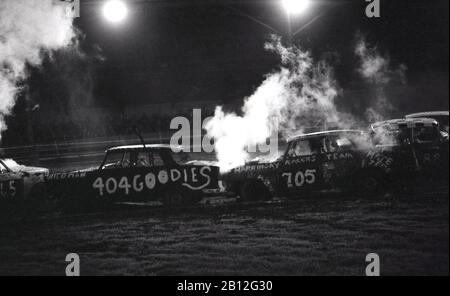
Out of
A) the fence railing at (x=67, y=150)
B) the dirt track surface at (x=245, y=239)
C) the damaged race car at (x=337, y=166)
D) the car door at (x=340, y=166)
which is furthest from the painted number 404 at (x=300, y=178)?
the fence railing at (x=67, y=150)

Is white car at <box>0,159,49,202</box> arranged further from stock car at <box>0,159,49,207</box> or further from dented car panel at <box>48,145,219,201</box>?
dented car panel at <box>48,145,219,201</box>

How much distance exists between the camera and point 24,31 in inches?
447

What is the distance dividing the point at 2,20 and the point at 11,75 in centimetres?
157

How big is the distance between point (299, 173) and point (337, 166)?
708 millimetres

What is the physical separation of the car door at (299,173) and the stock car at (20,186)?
475cm

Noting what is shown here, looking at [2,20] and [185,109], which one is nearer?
[2,20]

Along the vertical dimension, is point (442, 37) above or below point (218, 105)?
above

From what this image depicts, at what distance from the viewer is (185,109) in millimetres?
22375

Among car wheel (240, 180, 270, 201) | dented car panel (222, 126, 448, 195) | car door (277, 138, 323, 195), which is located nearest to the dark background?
car wheel (240, 180, 270, 201)

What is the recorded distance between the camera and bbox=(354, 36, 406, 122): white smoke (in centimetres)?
2272

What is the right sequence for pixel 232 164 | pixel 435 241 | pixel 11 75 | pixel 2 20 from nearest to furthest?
pixel 435 241, pixel 232 164, pixel 2 20, pixel 11 75
